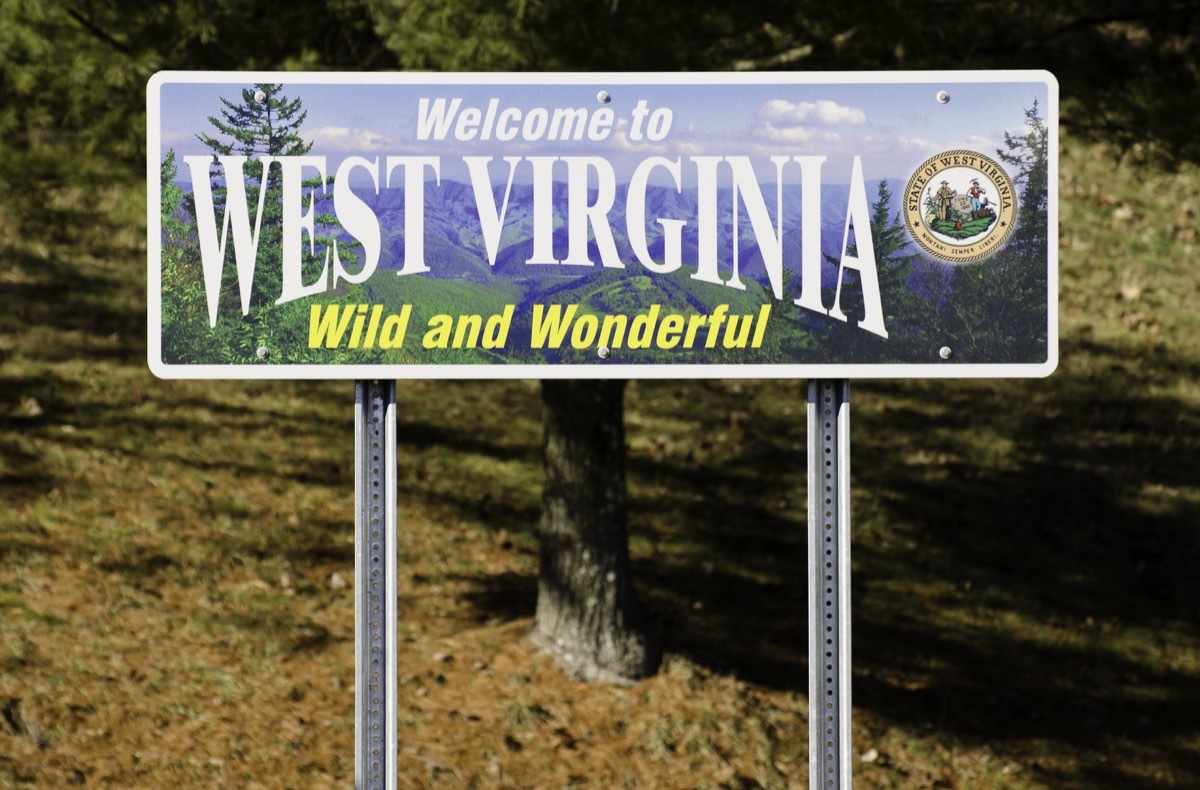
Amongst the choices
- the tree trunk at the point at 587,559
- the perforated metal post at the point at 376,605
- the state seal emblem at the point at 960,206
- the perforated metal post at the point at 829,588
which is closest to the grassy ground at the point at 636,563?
the tree trunk at the point at 587,559

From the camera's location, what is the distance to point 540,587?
7.36m

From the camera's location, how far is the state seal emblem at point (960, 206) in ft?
12.3

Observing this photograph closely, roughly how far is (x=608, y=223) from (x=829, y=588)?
1223mm

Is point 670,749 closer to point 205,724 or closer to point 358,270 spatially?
point 205,724

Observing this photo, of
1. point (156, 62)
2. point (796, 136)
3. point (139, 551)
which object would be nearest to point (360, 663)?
point (796, 136)

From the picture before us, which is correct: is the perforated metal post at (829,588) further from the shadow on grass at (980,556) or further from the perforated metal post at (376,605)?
the shadow on grass at (980,556)

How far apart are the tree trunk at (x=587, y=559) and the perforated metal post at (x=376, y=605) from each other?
3.33 meters

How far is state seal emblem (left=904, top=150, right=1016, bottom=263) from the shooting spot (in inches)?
147

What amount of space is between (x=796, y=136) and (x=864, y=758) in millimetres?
4283

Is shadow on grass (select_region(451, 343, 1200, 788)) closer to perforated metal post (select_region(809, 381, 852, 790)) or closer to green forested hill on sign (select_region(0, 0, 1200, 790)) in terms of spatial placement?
green forested hill on sign (select_region(0, 0, 1200, 790))

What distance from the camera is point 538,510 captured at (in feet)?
29.1

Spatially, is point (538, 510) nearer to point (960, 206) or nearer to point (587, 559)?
point (587, 559)

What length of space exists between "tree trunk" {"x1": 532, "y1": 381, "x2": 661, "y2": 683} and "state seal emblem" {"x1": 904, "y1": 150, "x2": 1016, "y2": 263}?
341cm

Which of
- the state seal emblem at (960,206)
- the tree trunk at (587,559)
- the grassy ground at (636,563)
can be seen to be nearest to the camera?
the state seal emblem at (960,206)
